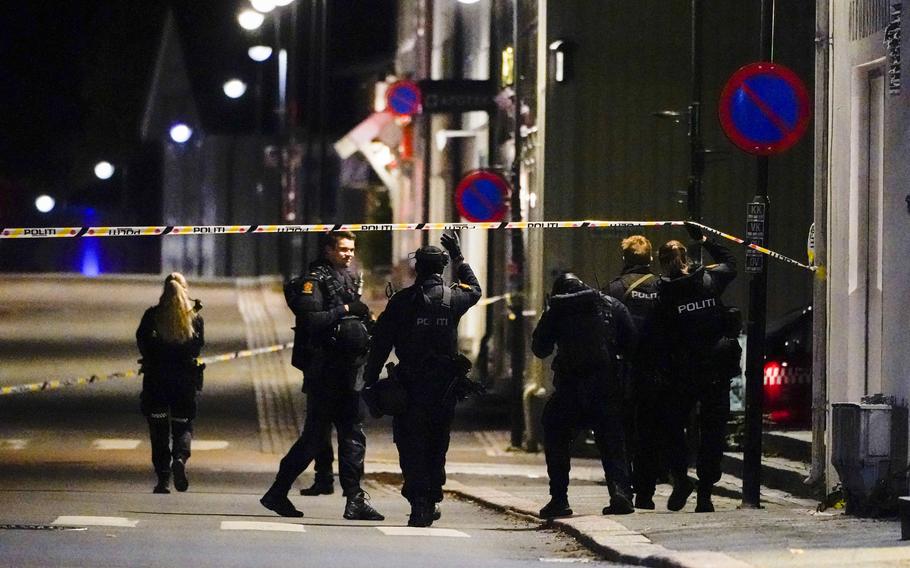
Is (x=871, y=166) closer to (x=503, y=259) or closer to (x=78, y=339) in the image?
(x=503, y=259)

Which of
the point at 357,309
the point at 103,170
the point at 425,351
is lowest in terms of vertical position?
the point at 425,351

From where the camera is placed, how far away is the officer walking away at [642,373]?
39.4 ft

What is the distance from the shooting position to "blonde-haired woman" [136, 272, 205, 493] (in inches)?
566

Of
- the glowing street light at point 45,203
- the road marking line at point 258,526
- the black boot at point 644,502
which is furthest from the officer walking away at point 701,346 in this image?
the glowing street light at point 45,203

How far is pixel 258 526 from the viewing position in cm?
1143

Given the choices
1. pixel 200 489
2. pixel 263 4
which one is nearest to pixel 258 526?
pixel 200 489

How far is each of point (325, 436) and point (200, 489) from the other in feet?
10.1

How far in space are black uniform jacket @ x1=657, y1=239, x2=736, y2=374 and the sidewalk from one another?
960 millimetres

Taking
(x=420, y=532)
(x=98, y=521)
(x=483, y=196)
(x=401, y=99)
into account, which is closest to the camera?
(x=420, y=532)

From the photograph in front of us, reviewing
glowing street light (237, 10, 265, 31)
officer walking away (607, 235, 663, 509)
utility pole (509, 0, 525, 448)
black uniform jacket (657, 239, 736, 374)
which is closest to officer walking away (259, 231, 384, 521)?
officer walking away (607, 235, 663, 509)

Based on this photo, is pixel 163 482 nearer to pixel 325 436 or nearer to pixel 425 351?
pixel 325 436

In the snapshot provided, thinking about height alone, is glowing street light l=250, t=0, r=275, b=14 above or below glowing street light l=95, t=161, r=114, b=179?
below

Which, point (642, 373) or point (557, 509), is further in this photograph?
point (642, 373)

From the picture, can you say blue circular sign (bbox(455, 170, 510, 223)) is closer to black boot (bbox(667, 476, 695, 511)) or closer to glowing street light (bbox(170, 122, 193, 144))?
black boot (bbox(667, 476, 695, 511))
